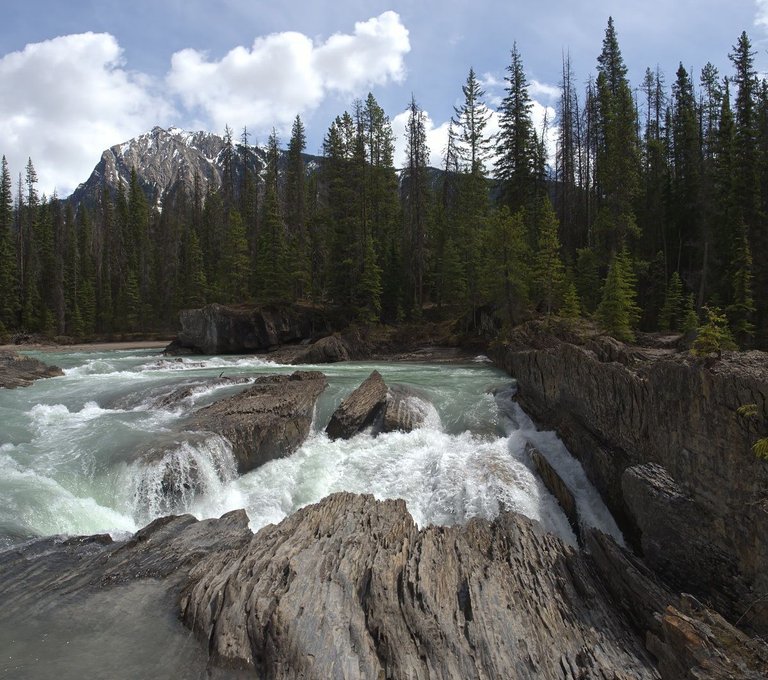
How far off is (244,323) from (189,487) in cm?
2828

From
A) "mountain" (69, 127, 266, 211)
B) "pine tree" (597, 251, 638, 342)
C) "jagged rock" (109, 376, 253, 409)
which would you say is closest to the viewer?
"jagged rock" (109, 376, 253, 409)

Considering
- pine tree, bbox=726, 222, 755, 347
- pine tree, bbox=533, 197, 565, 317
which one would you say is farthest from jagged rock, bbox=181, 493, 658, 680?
pine tree, bbox=533, 197, 565, 317

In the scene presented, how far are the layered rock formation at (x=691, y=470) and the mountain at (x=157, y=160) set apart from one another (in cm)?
16746

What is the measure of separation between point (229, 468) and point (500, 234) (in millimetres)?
21024

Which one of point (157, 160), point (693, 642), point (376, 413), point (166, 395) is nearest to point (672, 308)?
point (376, 413)

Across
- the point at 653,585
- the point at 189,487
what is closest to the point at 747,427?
the point at 653,585

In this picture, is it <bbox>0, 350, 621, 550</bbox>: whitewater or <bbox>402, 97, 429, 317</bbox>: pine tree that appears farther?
<bbox>402, 97, 429, 317</bbox>: pine tree

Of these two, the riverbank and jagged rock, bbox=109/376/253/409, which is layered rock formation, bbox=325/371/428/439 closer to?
jagged rock, bbox=109/376/253/409

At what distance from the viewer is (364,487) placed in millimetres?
12938

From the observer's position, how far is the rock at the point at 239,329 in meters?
38.7

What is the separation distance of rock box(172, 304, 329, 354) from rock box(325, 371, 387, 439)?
895 inches

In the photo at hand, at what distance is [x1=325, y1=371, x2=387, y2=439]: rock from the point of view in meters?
15.9

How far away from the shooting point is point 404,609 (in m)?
6.57

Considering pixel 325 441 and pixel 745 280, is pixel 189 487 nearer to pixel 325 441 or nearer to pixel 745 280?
pixel 325 441
